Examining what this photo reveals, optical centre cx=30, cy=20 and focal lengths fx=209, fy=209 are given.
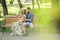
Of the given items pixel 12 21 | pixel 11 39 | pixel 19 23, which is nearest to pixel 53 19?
pixel 11 39

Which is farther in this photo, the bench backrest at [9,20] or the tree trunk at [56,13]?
the bench backrest at [9,20]

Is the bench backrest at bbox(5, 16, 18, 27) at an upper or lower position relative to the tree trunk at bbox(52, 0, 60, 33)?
lower

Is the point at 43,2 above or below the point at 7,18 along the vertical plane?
above

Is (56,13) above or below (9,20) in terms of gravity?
above

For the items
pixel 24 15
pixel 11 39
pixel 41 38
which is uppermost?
pixel 41 38

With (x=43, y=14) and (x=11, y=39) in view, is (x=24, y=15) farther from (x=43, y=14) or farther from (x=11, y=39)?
(x=43, y=14)

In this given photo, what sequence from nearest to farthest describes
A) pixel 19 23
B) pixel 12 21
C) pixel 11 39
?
pixel 11 39, pixel 19 23, pixel 12 21

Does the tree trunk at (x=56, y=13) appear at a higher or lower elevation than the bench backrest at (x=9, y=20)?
higher

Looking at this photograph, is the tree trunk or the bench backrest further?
the bench backrest

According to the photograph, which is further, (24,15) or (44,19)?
(24,15)

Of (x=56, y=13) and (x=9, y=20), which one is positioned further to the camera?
(x=9, y=20)

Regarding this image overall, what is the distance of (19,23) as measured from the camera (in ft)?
13.7

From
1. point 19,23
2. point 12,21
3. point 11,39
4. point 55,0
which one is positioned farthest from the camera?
point 12,21

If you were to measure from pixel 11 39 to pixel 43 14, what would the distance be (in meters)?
3.19
